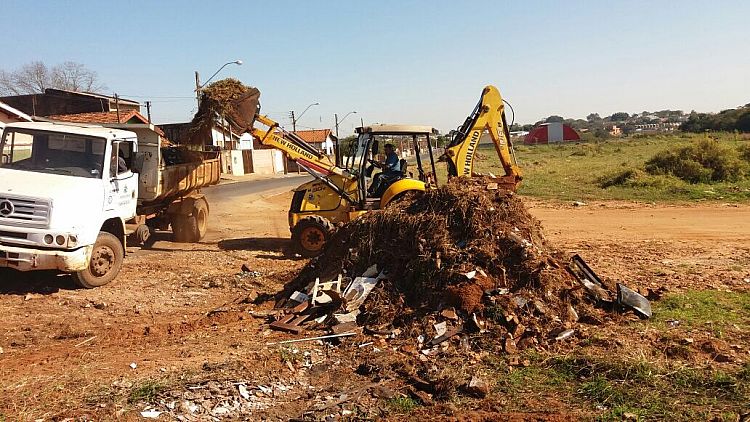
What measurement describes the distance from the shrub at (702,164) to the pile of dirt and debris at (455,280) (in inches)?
712

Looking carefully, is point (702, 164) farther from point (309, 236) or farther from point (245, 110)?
point (245, 110)

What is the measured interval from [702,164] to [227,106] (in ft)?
66.5

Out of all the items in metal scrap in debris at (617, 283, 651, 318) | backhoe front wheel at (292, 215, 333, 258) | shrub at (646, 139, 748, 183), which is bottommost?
metal scrap in debris at (617, 283, 651, 318)

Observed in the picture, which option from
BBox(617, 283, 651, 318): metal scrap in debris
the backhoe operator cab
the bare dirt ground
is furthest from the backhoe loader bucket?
BBox(617, 283, 651, 318): metal scrap in debris

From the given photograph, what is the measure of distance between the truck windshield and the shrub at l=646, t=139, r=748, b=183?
71.9 ft

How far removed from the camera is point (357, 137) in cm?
1212

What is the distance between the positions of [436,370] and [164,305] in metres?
4.69

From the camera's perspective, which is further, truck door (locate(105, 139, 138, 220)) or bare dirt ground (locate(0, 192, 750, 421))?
truck door (locate(105, 139, 138, 220))

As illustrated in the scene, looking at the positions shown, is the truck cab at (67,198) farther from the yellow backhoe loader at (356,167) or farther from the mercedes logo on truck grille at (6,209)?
the yellow backhoe loader at (356,167)

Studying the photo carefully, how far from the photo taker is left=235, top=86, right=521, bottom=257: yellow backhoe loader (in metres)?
11.9

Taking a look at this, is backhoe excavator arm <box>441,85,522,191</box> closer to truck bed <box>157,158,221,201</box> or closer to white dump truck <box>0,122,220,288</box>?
truck bed <box>157,158,221,201</box>

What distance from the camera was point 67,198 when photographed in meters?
8.96

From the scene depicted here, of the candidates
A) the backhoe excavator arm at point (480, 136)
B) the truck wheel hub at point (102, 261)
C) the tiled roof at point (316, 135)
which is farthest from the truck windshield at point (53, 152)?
the tiled roof at point (316, 135)

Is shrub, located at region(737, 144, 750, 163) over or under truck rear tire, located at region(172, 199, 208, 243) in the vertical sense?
over
